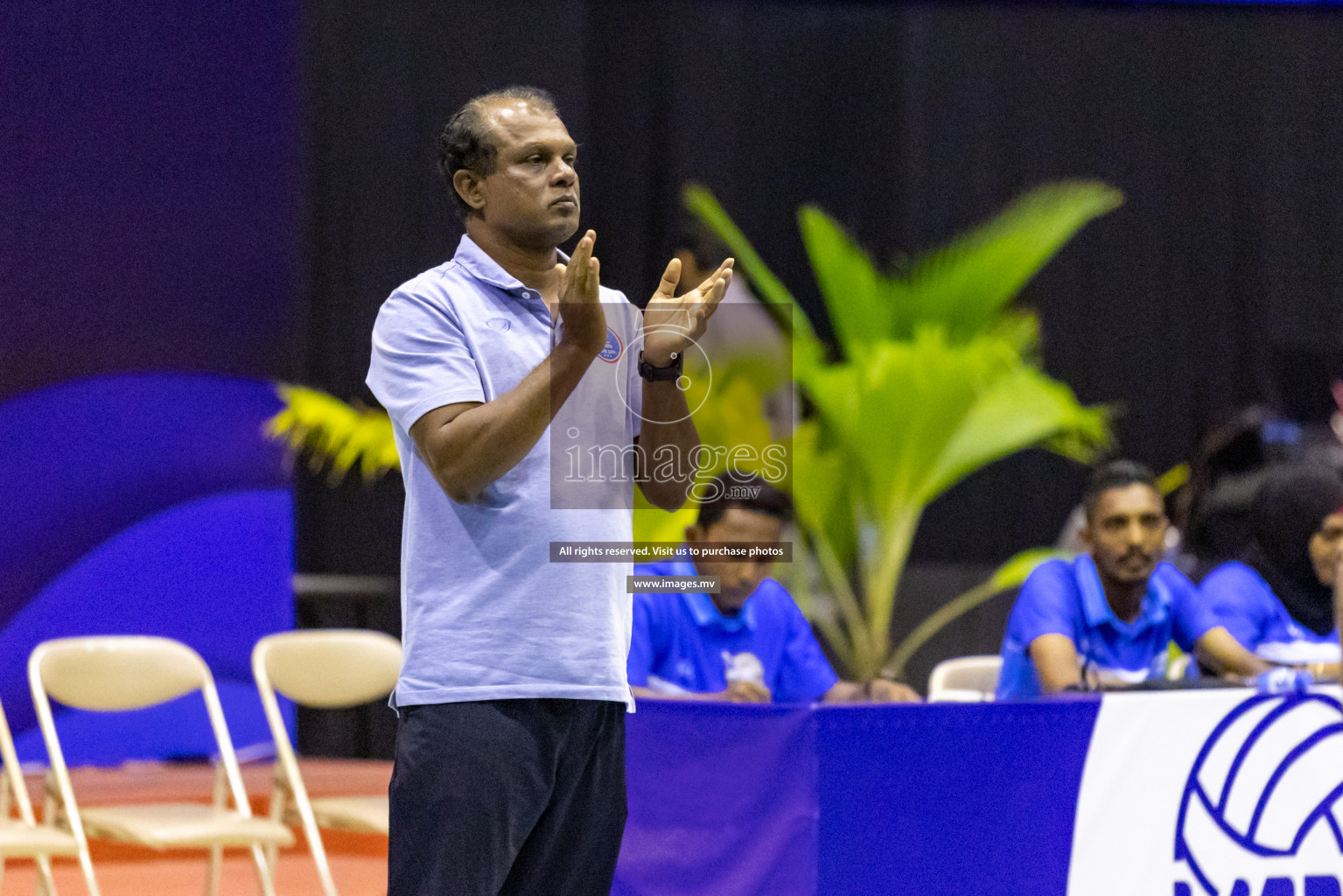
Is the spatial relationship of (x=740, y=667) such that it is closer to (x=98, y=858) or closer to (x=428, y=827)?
(x=428, y=827)

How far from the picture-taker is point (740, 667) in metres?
3.39

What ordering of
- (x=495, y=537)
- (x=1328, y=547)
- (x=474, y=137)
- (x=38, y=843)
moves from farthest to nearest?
(x=1328, y=547)
(x=38, y=843)
(x=474, y=137)
(x=495, y=537)

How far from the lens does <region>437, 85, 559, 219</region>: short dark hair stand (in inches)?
64.9

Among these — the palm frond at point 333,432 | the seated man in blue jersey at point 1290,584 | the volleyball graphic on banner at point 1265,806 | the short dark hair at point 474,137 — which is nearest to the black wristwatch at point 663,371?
the short dark hair at point 474,137

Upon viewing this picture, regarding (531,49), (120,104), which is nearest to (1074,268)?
(531,49)

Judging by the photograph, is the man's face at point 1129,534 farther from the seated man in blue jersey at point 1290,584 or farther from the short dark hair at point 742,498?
the short dark hair at point 742,498

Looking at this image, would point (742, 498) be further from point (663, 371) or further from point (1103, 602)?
point (1103, 602)

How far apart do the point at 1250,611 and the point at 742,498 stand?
292 centimetres

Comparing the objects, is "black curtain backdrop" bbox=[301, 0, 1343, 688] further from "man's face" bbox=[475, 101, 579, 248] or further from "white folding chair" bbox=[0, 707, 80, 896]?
"man's face" bbox=[475, 101, 579, 248]

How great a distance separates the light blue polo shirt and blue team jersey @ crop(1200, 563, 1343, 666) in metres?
2.88

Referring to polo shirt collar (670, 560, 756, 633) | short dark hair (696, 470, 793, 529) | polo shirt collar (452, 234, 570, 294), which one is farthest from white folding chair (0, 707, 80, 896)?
polo shirt collar (452, 234, 570, 294)

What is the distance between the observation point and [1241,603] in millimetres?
4086

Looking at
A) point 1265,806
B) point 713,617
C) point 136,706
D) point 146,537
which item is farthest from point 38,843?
point 146,537

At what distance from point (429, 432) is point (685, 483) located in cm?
32
